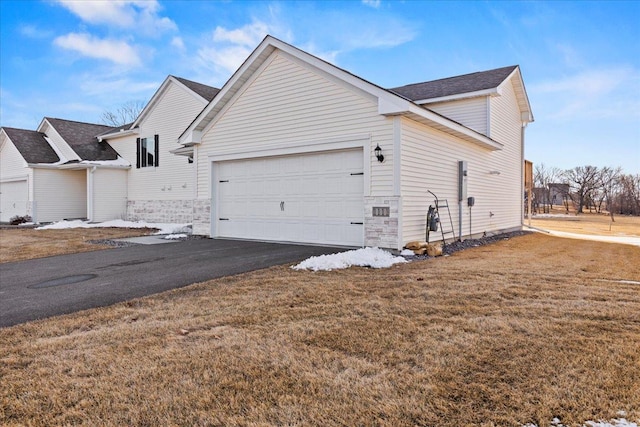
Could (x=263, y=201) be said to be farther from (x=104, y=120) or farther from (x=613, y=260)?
(x=104, y=120)

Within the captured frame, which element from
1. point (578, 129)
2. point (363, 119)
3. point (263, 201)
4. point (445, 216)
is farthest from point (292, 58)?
point (578, 129)

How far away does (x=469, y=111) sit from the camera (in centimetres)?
1314

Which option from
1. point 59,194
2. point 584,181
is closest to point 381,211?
point 59,194

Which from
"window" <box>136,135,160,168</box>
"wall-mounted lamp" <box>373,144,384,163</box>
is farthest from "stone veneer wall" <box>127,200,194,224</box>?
"wall-mounted lamp" <box>373,144,384,163</box>

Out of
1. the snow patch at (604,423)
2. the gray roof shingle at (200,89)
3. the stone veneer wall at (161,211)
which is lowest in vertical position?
the snow patch at (604,423)

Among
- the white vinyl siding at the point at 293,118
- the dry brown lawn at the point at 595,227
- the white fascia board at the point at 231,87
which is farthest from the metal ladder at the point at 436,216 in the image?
the dry brown lawn at the point at 595,227

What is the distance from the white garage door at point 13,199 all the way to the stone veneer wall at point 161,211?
528 cm

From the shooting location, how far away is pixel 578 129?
2800 cm

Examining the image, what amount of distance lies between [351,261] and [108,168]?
53.6 ft

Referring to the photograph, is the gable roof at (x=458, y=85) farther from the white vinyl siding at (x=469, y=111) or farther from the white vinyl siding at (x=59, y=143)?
the white vinyl siding at (x=59, y=143)

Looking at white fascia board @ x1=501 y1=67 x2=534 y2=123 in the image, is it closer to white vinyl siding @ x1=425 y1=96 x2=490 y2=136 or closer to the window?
white vinyl siding @ x1=425 y1=96 x2=490 y2=136

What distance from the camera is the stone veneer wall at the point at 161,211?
1734 cm

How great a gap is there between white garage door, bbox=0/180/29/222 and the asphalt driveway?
46.9 feet

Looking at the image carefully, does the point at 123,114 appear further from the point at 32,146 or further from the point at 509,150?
the point at 509,150
